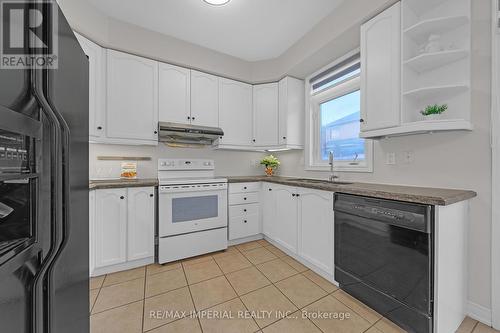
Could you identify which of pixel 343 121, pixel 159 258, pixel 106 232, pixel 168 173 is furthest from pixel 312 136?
pixel 106 232

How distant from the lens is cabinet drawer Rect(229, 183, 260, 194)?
8.93 feet

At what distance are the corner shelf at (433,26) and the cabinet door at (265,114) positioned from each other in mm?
1758

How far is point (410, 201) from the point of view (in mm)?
1266

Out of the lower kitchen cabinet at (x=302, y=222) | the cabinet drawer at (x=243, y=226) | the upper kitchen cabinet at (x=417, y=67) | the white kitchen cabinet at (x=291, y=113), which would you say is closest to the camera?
the upper kitchen cabinet at (x=417, y=67)

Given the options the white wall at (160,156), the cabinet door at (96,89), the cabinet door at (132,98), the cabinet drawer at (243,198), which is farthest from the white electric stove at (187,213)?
the cabinet door at (96,89)

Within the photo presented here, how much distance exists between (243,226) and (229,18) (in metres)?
2.57

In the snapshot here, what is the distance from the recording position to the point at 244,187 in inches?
111

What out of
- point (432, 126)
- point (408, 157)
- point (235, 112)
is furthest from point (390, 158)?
point (235, 112)

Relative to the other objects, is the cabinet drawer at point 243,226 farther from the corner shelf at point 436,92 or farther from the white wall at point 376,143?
the corner shelf at point 436,92

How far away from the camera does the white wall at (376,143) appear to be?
4.68 feet

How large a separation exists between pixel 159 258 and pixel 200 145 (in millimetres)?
1580

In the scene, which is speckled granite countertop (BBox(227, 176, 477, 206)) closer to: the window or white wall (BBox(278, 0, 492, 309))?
white wall (BBox(278, 0, 492, 309))

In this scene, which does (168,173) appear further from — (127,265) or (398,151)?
(398,151)

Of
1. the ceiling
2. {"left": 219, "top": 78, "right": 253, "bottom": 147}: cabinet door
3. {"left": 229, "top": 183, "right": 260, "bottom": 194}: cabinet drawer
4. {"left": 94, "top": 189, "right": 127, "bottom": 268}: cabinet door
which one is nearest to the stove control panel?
{"left": 219, "top": 78, "right": 253, "bottom": 147}: cabinet door
